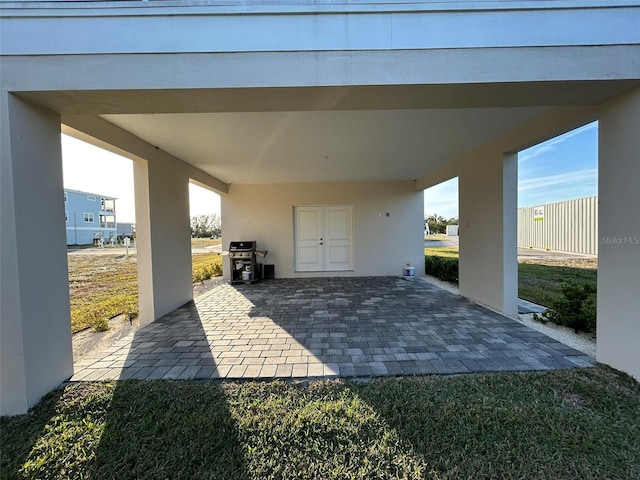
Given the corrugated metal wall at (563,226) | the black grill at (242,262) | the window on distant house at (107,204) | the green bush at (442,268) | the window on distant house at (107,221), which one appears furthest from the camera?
the window on distant house at (107,204)

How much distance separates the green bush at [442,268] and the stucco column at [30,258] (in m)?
7.15

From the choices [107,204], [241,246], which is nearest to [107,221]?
[107,204]

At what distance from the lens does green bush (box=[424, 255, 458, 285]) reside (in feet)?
22.3

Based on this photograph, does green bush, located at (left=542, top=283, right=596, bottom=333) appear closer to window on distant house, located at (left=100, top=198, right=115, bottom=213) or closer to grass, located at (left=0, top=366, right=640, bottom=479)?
grass, located at (left=0, top=366, right=640, bottom=479)

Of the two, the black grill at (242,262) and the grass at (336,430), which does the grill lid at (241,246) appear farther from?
the grass at (336,430)

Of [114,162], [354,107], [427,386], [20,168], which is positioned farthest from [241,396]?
[114,162]

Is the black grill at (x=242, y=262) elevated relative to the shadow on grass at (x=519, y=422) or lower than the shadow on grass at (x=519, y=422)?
elevated

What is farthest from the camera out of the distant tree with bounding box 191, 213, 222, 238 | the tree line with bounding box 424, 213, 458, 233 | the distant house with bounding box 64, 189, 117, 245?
the tree line with bounding box 424, 213, 458, 233

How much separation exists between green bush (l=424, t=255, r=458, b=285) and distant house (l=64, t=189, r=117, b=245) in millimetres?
27276

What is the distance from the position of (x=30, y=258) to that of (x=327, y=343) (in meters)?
2.89

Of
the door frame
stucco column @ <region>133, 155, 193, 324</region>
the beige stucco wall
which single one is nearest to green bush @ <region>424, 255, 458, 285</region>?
the beige stucco wall

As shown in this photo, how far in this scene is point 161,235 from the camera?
444cm

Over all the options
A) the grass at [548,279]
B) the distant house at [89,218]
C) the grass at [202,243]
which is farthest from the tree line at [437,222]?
the distant house at [89,218]
